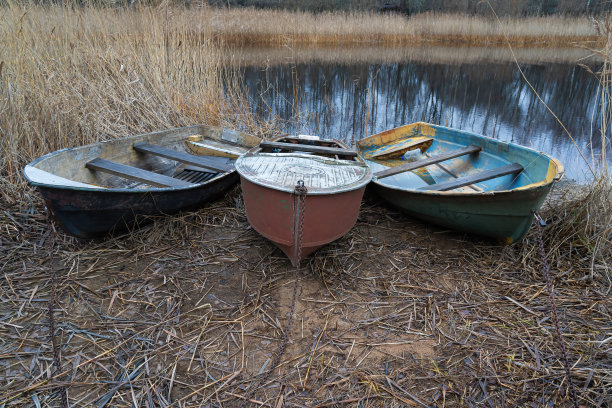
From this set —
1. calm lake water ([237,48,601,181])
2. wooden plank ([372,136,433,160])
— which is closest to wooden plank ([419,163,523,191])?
wooden plank ([372,136,433,160])

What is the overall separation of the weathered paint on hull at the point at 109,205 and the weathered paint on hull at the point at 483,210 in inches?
66.0

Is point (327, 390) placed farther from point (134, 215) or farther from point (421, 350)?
point (134, 215)

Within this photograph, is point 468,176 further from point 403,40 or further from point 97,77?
point 403,40

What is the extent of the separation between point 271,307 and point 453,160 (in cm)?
271

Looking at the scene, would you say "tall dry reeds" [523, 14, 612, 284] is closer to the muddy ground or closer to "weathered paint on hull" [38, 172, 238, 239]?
the muddy ground

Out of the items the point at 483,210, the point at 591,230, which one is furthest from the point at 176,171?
the point at 591,230

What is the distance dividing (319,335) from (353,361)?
248 mm

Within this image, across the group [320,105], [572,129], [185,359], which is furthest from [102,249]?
[572,129]

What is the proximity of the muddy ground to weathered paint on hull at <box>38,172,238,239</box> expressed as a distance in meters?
0.15

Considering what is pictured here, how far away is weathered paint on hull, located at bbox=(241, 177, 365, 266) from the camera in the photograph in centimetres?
231

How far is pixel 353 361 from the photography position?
2.04m

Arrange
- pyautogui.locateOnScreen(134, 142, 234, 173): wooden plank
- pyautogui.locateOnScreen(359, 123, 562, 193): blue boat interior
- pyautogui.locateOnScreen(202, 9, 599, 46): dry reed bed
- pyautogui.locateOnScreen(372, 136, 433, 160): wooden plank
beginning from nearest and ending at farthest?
pyautogui.locateOnScreen(359, 123, 562, 193): blue boat interior < pyautogui.locateOnScreen(134, 142, 234, 173): wooden plank < pyautogui.locateOnScreen(372, 136, 433, 160): wooden plank < pyautogui.locateOnScreen(202, 9, 599, 46): dry reed bed

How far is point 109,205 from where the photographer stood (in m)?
2.62

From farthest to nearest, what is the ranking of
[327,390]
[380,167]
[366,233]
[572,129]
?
1. [572,129]
2. [380,167]
3. [366,233]
4. [327,390]
